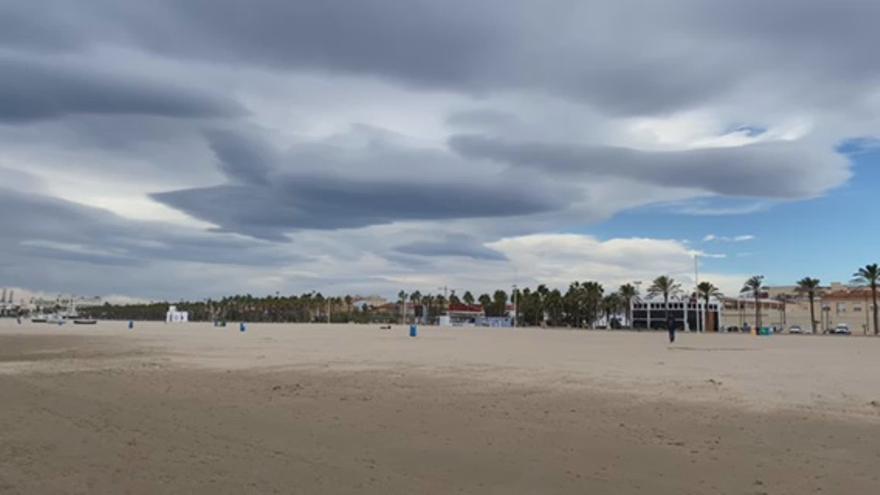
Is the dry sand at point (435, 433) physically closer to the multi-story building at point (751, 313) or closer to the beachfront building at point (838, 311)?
the beachfront building at point (838, 311)

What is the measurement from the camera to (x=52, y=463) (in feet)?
27.8

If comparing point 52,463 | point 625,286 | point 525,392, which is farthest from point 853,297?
point 52,463

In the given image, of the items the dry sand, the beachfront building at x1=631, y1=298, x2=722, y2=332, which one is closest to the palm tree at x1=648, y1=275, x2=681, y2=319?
the beachfront building at x1=631, y1=298, x2=722, y2=332

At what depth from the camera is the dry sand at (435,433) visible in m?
7.62

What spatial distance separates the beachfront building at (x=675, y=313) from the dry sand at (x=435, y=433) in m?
129

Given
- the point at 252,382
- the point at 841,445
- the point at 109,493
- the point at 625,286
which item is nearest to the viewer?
the point at 109,493

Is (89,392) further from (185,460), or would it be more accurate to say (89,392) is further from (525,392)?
(525,392)

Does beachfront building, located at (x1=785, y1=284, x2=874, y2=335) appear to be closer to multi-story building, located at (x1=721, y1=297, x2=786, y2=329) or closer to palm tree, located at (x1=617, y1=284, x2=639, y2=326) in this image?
multi-story building, located at (x1=721, y1=297, x2=786, y2=329)

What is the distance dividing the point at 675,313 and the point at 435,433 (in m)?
153

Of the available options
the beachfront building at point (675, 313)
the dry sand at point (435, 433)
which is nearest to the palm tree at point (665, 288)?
→ the beachfront building at point (675, 313)

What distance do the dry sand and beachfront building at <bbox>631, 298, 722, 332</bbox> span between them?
129 m

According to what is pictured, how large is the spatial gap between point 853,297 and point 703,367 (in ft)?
510

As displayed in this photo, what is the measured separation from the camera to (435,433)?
1064 centimetres

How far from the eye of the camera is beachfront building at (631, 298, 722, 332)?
14425 centimetres
